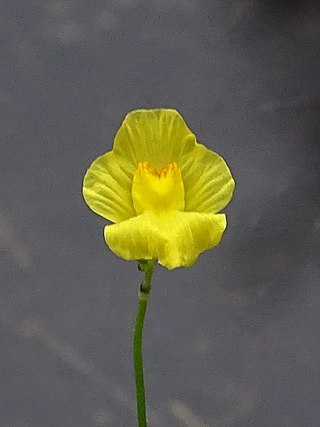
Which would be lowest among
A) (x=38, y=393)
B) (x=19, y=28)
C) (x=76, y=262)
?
(x=38, y=393)

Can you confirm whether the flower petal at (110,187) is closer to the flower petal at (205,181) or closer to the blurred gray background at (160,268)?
the flower petal at (205,181)

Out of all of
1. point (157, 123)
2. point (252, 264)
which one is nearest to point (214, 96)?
point (252, 264)

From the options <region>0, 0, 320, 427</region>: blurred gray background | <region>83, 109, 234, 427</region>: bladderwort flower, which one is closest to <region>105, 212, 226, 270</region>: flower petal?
<region>83, 109, 234, 427</region>: bladderwort flower

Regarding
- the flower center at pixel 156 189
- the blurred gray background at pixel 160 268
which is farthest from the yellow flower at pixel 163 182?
the blurred gray background at pixel 160 268

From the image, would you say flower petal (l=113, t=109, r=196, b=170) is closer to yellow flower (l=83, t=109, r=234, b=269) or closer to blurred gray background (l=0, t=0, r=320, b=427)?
yellow flower (l=83, t=109, r=234, b=269)

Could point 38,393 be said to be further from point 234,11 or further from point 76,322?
point 234,11

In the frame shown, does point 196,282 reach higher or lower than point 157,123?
higher

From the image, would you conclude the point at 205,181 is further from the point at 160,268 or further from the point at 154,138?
the point at 160,268
